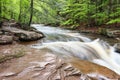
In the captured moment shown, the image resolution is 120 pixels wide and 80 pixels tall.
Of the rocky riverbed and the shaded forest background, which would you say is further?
the shaded forest background

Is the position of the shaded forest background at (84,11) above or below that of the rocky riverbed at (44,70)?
above

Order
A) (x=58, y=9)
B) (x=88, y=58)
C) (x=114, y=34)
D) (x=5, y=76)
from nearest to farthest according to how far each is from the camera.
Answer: (x=5, y=76)
(x=88, y=58)
(x=114, y=34)
(x=58, y=9)

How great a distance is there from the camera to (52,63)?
638cm

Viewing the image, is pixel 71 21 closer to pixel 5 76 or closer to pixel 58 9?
pixel 58 9

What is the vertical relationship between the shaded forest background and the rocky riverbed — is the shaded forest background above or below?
above

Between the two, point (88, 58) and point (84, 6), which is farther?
point (84, 6)

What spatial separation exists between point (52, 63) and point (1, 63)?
5.38ft

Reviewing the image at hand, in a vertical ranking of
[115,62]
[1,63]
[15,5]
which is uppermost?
[15,5]

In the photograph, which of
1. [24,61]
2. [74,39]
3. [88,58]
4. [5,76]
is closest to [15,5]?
[74,39]

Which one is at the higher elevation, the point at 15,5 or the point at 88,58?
the point at 15,5

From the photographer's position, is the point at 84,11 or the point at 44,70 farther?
the point at 84,11

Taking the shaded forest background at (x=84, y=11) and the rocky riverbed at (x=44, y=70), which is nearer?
the rocky riverbed at (x=44, y=70)

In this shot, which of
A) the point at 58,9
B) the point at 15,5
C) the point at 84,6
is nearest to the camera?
the point at 15,5

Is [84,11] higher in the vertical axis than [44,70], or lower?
higher
